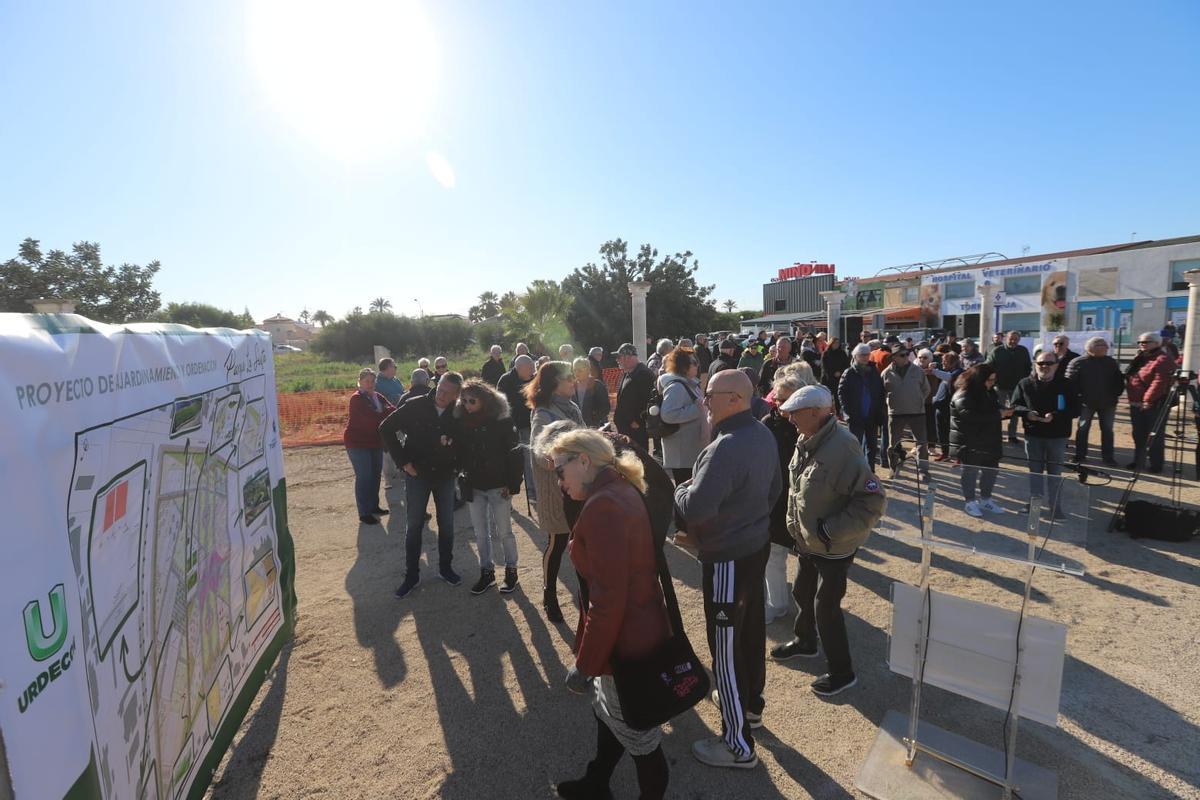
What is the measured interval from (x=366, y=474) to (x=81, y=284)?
713 inches

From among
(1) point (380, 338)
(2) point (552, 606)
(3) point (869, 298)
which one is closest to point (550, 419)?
(2) point (552, 606)

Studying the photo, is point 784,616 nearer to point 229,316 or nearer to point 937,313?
point 937,313

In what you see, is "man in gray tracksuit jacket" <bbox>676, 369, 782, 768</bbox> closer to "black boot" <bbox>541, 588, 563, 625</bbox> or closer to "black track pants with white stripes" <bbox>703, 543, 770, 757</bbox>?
"black track pants with white stripes" <bbox>703, 543, 770, 757</bbox>

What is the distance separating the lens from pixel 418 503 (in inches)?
187

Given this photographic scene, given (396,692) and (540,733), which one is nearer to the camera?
(540,733)

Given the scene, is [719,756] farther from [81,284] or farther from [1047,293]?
[1047,293]

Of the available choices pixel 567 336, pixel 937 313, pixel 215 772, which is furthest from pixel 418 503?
pixel 937 313

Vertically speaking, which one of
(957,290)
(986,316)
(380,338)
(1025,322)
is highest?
(957,290)

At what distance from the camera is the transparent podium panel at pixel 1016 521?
2406mm

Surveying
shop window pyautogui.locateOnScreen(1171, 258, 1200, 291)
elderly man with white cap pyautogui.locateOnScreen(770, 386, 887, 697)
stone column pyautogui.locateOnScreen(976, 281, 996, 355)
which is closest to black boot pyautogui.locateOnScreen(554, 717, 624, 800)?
elderly man with white cap pyautogui.locateOnScreen(770, 386, 887, 697)

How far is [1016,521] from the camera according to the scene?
2.78 meters

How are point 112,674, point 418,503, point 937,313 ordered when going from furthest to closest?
point 937,313, point 418,503, point 112,674

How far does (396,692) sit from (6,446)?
8.86 feet

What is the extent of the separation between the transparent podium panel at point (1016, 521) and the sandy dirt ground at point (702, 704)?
0.05 feet
